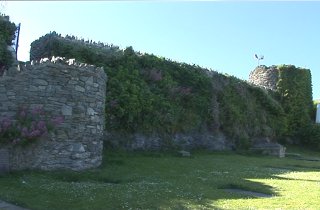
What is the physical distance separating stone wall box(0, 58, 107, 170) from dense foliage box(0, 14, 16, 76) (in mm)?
2447

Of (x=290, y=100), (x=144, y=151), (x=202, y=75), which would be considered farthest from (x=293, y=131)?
(x=144, y=151)

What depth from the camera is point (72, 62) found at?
38.2 ft

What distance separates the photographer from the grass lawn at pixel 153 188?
24.4 feet

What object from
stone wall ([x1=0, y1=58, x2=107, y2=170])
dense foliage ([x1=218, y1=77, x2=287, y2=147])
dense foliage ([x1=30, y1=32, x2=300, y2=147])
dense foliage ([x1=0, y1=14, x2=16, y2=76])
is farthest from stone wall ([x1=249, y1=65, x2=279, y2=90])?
stone wall ([x1=0, y1=58, x2=107, y2=170])

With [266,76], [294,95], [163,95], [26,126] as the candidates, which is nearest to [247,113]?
[163,95]

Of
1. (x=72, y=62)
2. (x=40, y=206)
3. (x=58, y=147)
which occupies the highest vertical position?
(x=72, y=62)

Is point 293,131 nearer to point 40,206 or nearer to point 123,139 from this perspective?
point 123,139

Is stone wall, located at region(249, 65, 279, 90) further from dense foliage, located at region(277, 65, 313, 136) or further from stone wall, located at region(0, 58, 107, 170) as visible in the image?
stone wall, located at region(0, 58, 107, 170)

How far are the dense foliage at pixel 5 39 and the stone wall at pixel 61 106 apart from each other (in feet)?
8.03

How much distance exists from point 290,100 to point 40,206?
24692mm

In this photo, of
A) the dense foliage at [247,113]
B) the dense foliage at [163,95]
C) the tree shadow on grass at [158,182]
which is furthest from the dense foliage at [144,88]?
the tree shadow on grass at [158,182]

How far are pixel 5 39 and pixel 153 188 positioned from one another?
7.72 meters

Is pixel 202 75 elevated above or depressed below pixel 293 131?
above

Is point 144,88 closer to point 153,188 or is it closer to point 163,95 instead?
point 163,95
